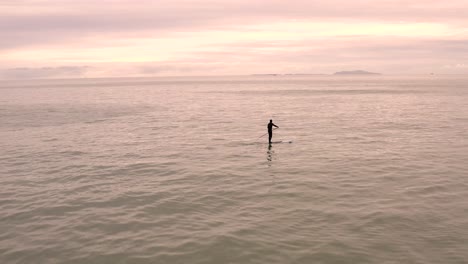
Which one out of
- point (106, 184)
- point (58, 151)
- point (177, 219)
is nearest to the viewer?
point (177, 219)

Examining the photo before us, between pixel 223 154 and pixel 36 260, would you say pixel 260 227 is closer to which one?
pixel 36 260

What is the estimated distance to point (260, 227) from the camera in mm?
19312

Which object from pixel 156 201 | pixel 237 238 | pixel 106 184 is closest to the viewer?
pixel 237 238

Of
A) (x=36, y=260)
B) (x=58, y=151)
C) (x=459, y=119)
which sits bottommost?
(x=36, y=260)

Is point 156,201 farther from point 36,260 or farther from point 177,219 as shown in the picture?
→ point 36,260

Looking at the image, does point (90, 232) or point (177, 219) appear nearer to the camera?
point (90, 232)

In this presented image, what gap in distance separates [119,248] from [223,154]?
66.8 ft

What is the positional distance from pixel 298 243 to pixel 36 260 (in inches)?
461

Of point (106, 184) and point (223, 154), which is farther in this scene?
point (223, 154)

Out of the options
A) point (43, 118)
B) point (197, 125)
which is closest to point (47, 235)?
point (197, 125)

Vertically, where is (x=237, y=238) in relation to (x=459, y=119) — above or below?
below

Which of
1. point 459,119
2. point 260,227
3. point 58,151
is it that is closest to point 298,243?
point 260,227

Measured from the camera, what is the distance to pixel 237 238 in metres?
18.2

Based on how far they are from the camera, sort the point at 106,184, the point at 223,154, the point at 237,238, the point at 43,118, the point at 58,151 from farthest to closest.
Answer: the point at 43,118 → the point at 58,151 → the point at 223,154 → the point at 106,184 → the point at 237,238
